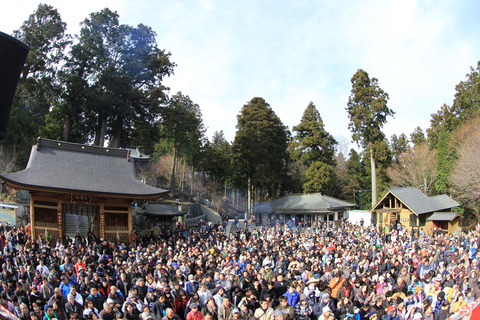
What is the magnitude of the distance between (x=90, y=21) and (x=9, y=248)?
2585 centimetres

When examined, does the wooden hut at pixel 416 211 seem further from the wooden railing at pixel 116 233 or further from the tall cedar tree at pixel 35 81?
the tall cedar tree at pixel 35 81

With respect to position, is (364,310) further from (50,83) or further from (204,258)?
(50,83)

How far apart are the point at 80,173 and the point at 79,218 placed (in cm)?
243

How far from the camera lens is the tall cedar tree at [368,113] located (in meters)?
33.2

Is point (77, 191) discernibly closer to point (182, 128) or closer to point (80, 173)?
point (80, 173)

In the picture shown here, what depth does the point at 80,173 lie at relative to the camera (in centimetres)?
1952

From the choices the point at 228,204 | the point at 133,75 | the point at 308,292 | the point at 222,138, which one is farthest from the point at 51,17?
the point at 308,292

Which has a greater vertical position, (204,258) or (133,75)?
(133,75)

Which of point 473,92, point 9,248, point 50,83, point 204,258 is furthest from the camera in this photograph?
point 473,92

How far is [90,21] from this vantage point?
33.5m

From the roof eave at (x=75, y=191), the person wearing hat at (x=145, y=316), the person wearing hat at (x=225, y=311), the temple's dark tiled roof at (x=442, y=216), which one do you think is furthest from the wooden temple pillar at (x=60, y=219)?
the temple's dark tiled roof at (x=442, y=216)

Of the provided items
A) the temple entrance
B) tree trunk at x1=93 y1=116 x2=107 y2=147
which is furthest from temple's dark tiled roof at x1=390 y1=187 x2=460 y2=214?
tree trunk at x1=93 y1=116 x2=107 y2=147

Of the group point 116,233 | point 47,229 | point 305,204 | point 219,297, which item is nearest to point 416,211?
point 305,204

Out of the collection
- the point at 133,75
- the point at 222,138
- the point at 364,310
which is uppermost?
the point at 133,75
